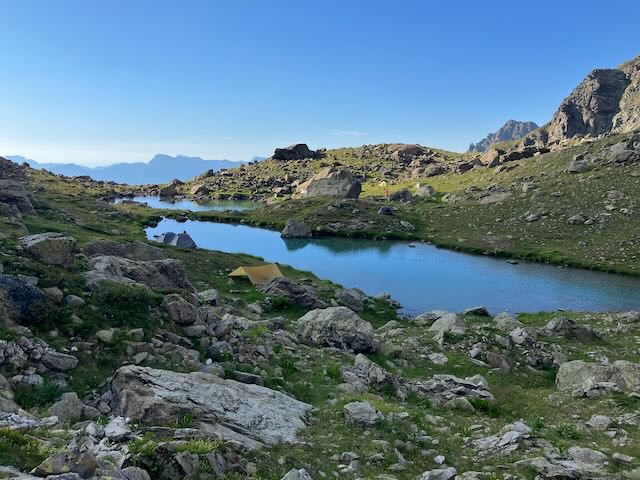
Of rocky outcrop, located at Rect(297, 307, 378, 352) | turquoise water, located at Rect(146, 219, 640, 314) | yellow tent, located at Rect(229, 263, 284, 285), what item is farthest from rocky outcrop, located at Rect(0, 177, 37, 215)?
rocky outcrop, located at Rect(297, 307, 378, 352)

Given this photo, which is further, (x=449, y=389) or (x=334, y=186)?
(x=334, y=186)

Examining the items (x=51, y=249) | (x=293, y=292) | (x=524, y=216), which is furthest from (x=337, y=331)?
(x=524, y=216)

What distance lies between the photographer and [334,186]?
140125mm

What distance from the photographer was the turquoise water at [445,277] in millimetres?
53622

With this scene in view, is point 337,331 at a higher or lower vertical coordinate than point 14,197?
lower

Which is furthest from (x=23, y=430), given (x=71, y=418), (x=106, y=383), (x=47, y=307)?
(x=47, y=307)

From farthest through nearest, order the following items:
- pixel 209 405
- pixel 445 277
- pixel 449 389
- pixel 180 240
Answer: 1. pixel 180 240
2. pixel 445 277
3. pixel 449 389
4. pixel 209 405

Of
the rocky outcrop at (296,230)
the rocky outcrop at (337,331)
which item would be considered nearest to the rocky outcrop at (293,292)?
the rocky outcrop at (337,331)

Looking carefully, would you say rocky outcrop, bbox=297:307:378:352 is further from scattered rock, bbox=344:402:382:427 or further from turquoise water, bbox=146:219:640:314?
turquoise water, bbox=146:219:640:314

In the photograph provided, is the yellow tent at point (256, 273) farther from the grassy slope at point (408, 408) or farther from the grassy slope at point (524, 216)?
the grassy slope at point (524, 216)

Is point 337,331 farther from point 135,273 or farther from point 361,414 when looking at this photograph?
point 135,273

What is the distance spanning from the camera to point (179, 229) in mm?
112562

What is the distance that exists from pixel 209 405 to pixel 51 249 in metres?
13.4

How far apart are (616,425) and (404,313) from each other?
104ft
